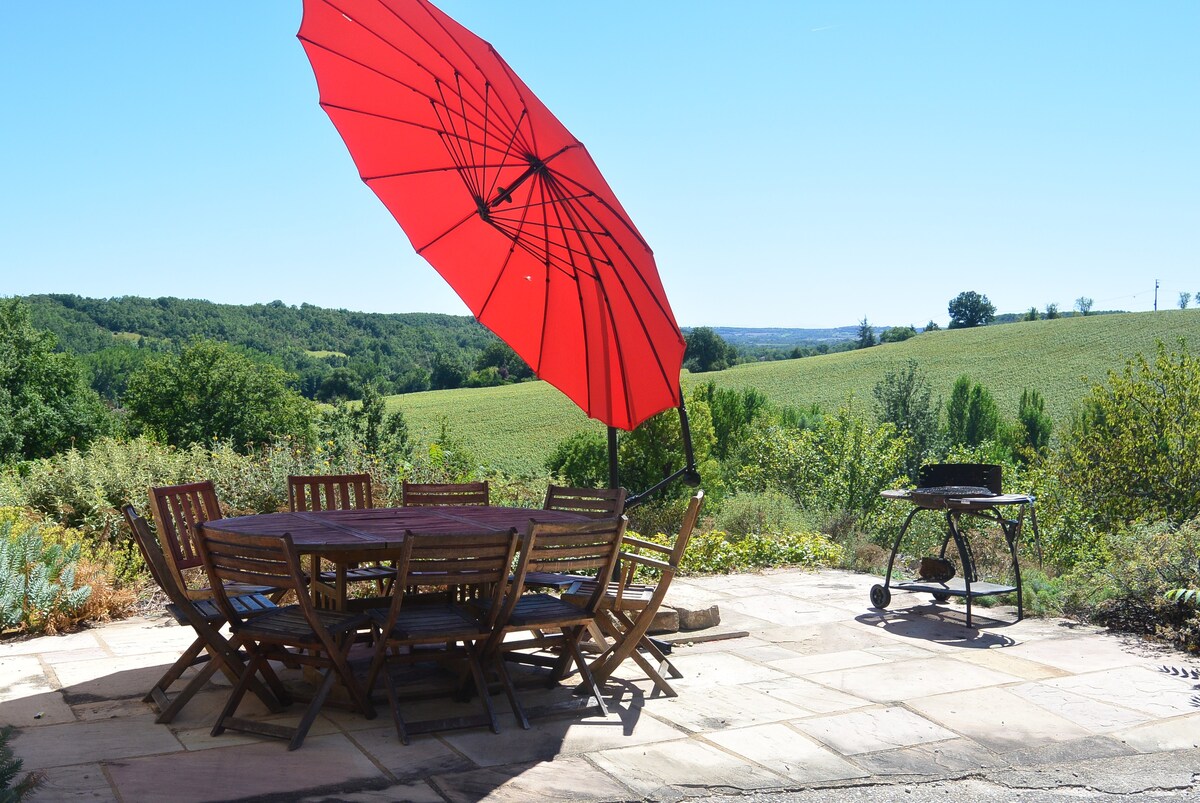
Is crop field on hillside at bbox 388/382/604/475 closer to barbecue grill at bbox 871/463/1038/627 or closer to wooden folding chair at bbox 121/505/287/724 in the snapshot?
barbecue grill at bbox 871/463/1038/627

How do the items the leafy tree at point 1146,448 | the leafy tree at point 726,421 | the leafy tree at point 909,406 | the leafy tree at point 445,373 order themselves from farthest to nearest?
the leafy tree at point 445,373, the leafy tree at point 909,406, the leafy tree at point 726,421, the leafy tree at point 1146,448

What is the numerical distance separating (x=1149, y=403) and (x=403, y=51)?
11586mm

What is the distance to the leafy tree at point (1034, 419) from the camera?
2104 inches

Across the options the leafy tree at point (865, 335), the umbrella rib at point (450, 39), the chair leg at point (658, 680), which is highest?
the leafy tree at point (865, 335)

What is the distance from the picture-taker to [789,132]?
47.3ft

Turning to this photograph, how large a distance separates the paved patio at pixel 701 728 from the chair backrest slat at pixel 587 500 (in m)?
0.97

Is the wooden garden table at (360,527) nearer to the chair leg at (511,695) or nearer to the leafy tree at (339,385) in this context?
the chair leg at (511,695)

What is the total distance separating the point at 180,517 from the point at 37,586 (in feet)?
5.05

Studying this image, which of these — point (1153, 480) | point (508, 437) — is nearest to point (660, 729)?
point (1153, 480)

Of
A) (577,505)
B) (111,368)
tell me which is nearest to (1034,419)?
(111,368)

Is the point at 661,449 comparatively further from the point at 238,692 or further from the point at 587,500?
→ the point at 238,692

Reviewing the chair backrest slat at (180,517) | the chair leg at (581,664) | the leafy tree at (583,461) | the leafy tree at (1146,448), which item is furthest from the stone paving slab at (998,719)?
the leafy tree at (583,461)

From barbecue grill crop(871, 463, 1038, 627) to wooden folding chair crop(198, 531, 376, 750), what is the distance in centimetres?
444

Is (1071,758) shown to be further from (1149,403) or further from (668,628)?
(1149,403)
